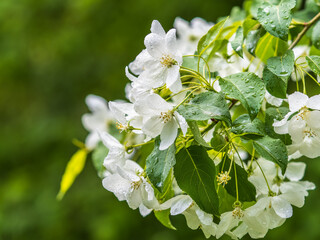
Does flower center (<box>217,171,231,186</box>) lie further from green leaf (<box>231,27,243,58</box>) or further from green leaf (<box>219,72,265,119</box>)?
green leaf (<box>231,27,243,58</box>)

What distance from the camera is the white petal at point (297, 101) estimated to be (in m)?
0.69

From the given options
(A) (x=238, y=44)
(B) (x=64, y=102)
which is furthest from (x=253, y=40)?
(B) (x=64, y=102)

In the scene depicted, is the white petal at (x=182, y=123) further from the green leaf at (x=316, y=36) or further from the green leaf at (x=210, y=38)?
the green leaf at (x=316, y=36)

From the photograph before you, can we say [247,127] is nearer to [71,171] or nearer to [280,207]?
[280,207]

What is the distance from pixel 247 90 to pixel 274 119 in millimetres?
87

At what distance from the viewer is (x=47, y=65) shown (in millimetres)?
3301

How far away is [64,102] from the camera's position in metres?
3.24

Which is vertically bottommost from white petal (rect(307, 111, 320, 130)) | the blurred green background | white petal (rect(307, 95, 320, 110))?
the blurred green background

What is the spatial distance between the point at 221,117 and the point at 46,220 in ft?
7.42

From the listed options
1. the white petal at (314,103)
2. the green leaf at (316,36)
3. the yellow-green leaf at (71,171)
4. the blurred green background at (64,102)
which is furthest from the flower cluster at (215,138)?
the blurred green background at (64,102)

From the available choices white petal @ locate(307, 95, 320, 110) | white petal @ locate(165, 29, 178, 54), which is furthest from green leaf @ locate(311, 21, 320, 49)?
white petal @ locate(165, 29, 178, 54)

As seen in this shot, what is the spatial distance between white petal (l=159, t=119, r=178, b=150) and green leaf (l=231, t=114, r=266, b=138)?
4.5 inches

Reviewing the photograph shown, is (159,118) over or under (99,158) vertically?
over

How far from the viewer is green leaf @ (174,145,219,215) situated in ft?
2.27
